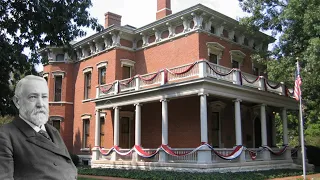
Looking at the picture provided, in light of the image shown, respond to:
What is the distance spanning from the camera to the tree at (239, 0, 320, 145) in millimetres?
16297

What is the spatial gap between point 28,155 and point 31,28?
29.8 feet

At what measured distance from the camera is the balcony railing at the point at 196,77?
16734 millimetres

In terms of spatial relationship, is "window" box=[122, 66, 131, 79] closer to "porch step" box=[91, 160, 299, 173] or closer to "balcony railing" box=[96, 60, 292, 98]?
"balcony railing" box=[96, 60, 292, 98]

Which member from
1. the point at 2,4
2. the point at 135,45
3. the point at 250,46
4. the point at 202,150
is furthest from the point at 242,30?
the point at 2,4

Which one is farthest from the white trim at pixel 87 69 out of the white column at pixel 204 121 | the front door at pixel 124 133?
the white column at pixel 204 121

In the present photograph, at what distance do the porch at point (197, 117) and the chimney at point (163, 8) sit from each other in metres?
5.42

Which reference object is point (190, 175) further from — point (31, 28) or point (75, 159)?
point (75, 159)

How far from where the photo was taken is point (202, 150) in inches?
623

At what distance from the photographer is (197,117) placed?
19359 millimetres

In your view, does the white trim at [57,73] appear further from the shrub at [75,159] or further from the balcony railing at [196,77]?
the balcony railing at [196,77]

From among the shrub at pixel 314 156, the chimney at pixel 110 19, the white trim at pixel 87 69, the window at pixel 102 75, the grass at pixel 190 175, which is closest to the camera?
the grass at pixel 190 175

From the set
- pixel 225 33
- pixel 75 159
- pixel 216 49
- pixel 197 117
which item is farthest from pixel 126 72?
pixel 75 159

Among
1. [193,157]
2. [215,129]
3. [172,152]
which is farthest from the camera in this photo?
[215,129]

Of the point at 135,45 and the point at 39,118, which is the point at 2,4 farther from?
the point at 135,45
